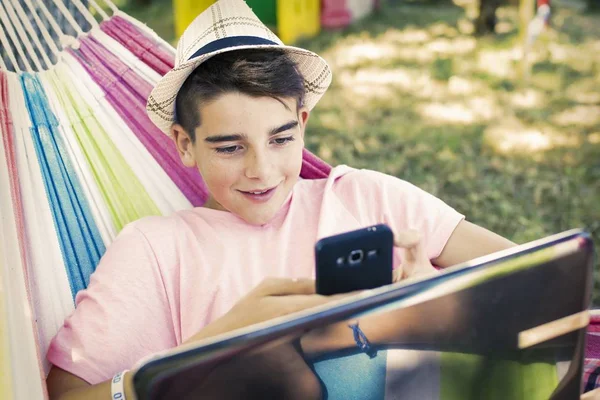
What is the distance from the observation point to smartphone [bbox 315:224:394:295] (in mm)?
863

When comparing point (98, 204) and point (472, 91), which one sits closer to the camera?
point (98, 204)

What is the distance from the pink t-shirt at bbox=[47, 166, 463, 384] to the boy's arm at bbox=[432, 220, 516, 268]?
19 millimetres

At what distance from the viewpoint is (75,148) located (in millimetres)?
1729

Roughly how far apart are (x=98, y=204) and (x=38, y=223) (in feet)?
0.53

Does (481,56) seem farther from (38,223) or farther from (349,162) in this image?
(38,223)

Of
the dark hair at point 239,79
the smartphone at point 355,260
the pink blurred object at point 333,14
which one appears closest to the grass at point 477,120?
the pink blurred object at point 333,14

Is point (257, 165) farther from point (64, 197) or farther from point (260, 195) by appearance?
point (64, 197)

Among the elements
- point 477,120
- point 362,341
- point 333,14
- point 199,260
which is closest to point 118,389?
point 199,260

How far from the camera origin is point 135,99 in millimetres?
1815

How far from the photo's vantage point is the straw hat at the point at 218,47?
143cm

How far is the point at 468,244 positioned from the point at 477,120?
297cm

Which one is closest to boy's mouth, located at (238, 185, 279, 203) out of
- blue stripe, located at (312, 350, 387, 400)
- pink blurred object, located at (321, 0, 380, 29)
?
blue stripe, located at (312, 350, 387, 400)

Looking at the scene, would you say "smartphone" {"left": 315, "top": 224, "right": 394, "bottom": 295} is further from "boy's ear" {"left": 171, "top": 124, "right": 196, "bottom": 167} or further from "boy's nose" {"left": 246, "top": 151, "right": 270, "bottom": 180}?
"boy's ear" {"left": 171, "top": 124, "right": 196, "bottom": 167}

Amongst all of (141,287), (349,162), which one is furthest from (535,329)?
(349,162)
